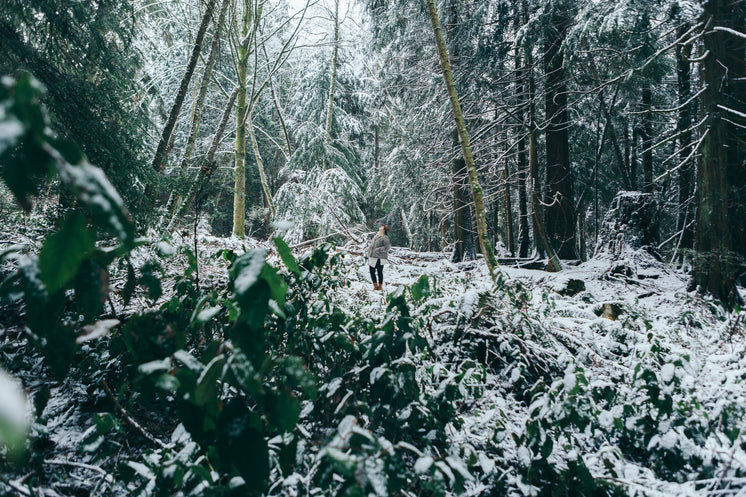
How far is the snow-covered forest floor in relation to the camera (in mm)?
1732

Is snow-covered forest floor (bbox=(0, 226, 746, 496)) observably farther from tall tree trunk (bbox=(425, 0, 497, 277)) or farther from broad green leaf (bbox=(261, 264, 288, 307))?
tall tree trunk (bbox=(425, 0, 497, 277))

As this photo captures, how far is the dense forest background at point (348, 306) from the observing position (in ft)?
3.40

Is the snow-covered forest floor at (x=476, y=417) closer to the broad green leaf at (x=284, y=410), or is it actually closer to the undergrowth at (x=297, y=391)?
the undergrowth at (x=297, y=391)

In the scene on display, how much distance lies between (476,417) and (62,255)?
9.96 ft

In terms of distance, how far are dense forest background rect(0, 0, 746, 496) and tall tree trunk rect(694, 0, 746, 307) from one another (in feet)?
0.11

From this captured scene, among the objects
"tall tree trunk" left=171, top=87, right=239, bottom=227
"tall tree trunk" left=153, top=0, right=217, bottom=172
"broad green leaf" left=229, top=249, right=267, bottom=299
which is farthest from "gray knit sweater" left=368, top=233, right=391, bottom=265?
"broad green leaf" left=229, top=249, right=267, bottom=299

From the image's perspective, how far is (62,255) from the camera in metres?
0.67

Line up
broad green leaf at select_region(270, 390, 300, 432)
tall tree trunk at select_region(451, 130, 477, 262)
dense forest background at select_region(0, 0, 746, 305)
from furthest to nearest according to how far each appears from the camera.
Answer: tall tree trunk at select_region(451, 130, 477, 262), dense forest background at select_region(0, 0, 746, 305), broad green leaf at select_region(270, 390, 300, 432)

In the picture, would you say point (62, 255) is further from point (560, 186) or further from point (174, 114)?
point (560, 186)

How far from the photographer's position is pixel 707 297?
200 inches

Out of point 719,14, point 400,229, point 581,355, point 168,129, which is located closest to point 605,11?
point 719,14

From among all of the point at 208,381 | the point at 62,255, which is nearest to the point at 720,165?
the point at 208,381

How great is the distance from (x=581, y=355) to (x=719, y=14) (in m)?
5.70

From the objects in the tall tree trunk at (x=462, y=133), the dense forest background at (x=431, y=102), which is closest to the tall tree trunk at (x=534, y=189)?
the dense forest background at (x=431, y=102)
